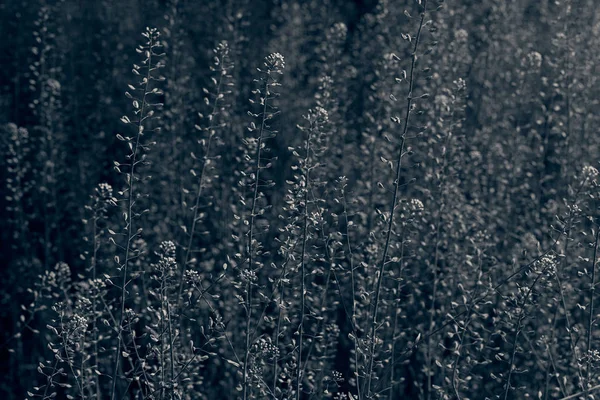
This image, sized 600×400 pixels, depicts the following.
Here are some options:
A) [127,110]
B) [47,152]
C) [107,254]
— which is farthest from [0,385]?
[127,110]

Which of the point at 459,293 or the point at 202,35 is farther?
the point at 202,35

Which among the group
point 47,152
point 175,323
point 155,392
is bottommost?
point 155,392

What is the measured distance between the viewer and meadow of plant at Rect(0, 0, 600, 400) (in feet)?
11.5

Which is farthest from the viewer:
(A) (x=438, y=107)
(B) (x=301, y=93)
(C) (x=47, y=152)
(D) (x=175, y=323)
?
(B) (x=301, y=93)

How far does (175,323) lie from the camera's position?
11.1ft

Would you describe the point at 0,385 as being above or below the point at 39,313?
below

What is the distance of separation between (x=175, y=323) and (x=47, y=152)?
2.34 m

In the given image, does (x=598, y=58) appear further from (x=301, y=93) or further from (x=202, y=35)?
(x=202, y=35)

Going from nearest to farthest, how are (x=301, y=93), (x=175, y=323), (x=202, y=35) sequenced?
(x=175, y=323)
(x=301, y=93)
(x=202, y=35)

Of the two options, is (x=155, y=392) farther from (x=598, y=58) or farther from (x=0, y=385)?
(x=598, y=58)

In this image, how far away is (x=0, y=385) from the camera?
4.70 metres

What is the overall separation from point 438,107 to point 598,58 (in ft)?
3.81

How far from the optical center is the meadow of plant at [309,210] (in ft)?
11.5

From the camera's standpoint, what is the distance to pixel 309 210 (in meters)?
3.87
